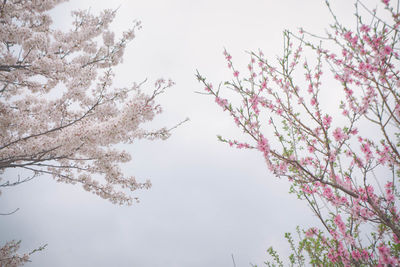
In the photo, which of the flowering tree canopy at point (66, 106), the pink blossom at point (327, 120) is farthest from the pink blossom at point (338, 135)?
the flowering tree canopy at point (66, 106)

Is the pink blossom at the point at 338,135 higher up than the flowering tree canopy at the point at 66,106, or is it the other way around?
the flowering tree canopy at the point at 66,106

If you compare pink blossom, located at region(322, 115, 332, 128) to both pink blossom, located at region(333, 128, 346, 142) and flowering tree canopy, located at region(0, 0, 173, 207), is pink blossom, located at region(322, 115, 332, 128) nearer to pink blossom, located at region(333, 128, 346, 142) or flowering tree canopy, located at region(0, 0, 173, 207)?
pink blossom, located at region(333, 128, 346, 142)

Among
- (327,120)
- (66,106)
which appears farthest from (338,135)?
(66,106)

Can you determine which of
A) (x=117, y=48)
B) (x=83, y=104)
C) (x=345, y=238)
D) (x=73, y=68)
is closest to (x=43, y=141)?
(x=83, y=104)

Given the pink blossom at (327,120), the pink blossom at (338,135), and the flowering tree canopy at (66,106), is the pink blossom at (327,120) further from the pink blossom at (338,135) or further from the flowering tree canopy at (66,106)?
the flowering tree canopy at (66,106)

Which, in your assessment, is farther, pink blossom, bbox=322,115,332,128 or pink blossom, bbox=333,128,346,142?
pink blossom, bbox=322,115,332,128

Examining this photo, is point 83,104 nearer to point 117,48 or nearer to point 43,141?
point 43,141

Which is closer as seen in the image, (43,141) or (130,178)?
(43,141)

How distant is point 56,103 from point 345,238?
5977mm

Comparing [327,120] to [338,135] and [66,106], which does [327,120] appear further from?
[66,106]

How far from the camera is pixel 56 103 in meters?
4.29

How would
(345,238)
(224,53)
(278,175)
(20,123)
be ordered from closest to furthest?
(278,175), (345,238), (224,53), (20,123)

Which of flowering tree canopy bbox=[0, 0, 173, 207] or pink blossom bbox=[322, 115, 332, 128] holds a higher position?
flowering tree canopy bbox=[0, 0, 173, 207]

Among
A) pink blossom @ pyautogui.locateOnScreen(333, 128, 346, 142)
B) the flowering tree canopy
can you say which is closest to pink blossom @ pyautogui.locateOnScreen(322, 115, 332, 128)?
pink blossom @ pyautogui.locateOnScreen(333, 128, 346, 142)
